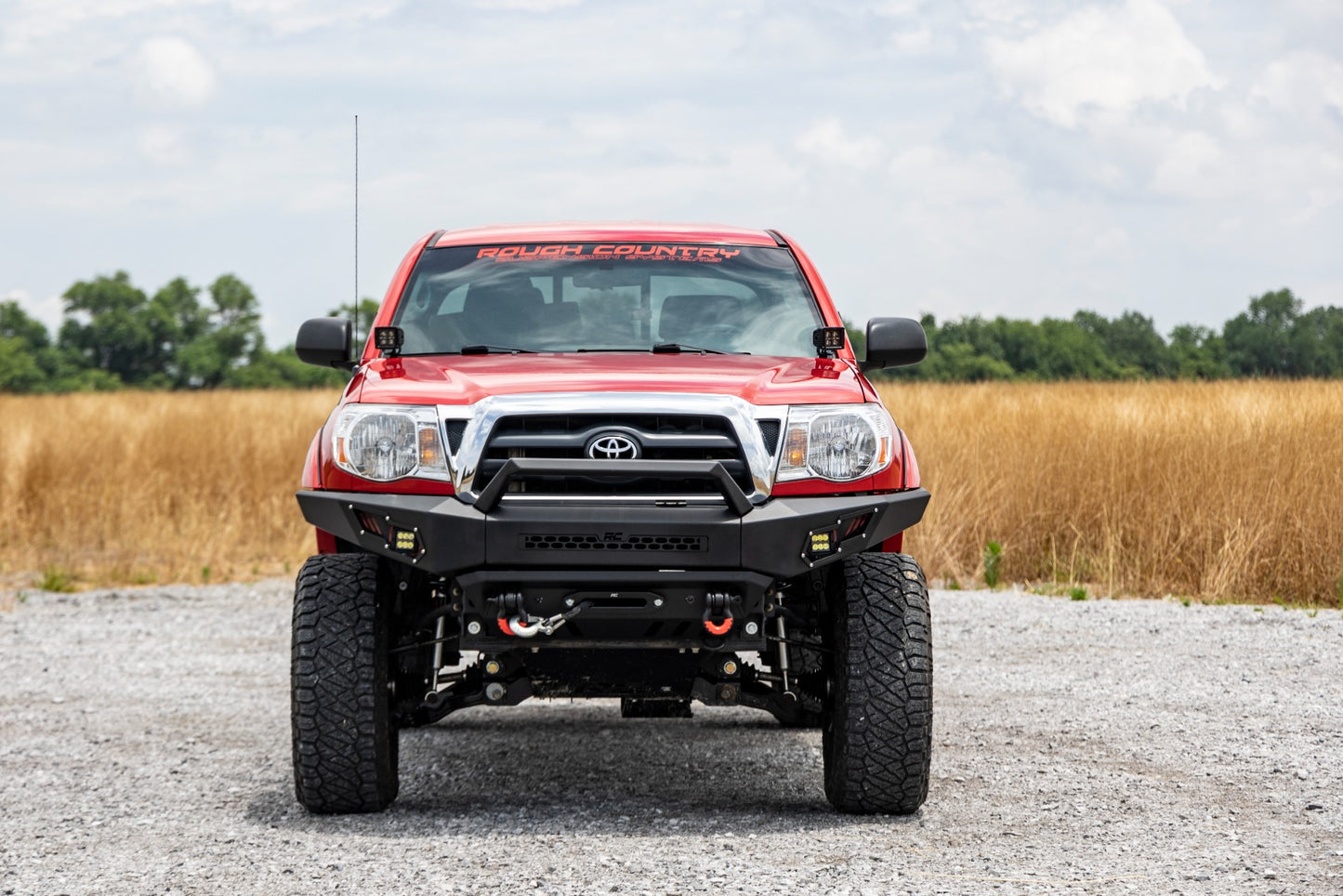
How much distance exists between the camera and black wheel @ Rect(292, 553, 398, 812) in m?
4.72

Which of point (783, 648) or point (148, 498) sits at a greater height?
point (783, 648)

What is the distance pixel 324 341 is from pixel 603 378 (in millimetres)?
1362

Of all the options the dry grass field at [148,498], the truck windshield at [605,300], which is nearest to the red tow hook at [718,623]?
the truck windshield at [605,300]

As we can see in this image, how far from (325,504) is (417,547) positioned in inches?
14.6

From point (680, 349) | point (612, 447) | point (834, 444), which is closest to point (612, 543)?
point (612, 447)

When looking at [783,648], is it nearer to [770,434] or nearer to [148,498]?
[770,434]

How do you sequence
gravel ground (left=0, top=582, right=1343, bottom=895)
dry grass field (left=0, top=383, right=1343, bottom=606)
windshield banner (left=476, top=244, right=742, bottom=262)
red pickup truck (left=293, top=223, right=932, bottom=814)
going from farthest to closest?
1. dry grass field (left=0, top=383, right=1343, bottom=606)
2. windshield banner (left=476, top=244, right=742, bottom=262)
3. red pickup truck (left=293, top=223, right=932, bottom=814)
4. gravel ground (left=0, top=582, right=1343, bottom=895)

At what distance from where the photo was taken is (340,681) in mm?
4715

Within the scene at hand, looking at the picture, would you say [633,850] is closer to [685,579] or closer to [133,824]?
[685,579]

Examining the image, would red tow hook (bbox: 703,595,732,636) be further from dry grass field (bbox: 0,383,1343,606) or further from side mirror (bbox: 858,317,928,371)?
dry grass field (bbox: 0,383,1343,606)

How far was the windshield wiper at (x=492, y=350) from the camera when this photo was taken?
17.4ft

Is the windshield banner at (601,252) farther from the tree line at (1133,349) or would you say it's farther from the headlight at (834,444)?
the tree line at (1133,349)

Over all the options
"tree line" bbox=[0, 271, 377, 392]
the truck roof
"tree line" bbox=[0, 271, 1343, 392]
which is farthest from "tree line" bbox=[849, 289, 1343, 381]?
"tree line" bbox=[0, 271, 377, 392]

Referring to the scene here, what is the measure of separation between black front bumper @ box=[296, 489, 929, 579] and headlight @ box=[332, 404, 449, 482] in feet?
0.41
